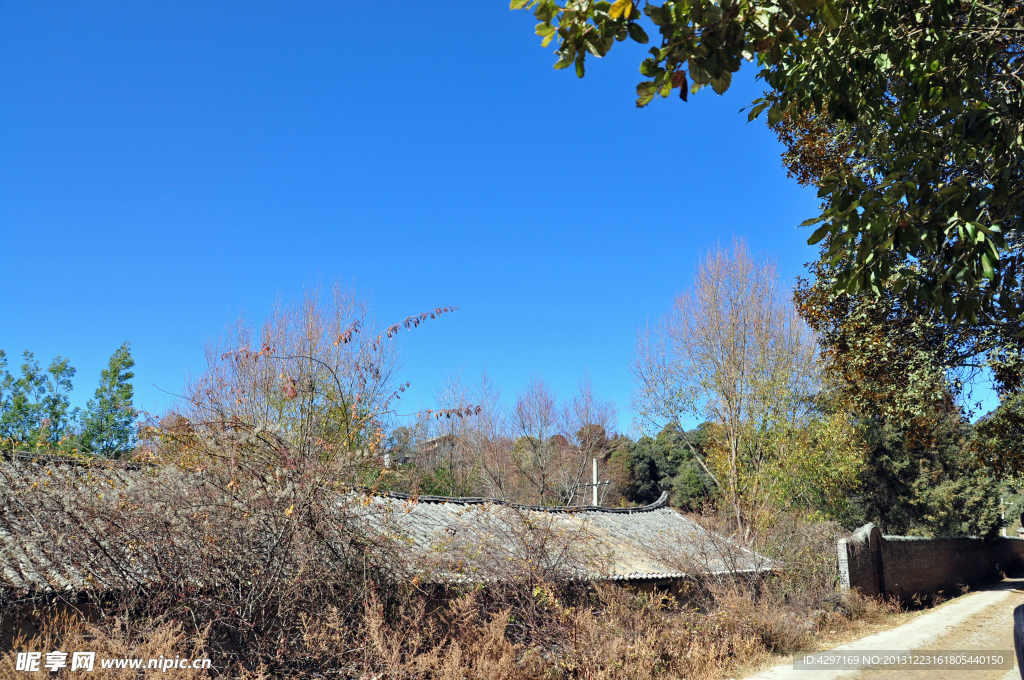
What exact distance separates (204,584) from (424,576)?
8.01 ft

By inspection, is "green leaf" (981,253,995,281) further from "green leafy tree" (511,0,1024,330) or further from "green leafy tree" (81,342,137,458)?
"green leafy tree" (81,342,137,458)

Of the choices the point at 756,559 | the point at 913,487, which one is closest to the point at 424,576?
the point at 756,559

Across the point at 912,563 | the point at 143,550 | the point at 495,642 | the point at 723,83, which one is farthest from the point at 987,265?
the point at 912,563

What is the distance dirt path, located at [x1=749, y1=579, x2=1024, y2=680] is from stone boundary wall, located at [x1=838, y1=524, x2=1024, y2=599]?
2.99ft

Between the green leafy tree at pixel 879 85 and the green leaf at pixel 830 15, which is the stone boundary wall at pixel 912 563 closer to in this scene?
the green leafy tree at pixel 879 85

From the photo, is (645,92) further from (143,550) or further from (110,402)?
(110,402)

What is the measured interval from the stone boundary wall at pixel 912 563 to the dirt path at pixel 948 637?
912mm

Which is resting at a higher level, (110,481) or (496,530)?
(110,481)

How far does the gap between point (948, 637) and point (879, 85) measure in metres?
13.3

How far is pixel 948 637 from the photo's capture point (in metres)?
13.2

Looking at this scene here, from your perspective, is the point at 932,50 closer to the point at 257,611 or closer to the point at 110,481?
the point at 257,611

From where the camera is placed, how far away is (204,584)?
21.6ft

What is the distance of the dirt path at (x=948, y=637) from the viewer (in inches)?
378

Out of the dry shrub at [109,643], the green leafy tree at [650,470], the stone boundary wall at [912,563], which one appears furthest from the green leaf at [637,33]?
the green leafy tree at [650,470]
